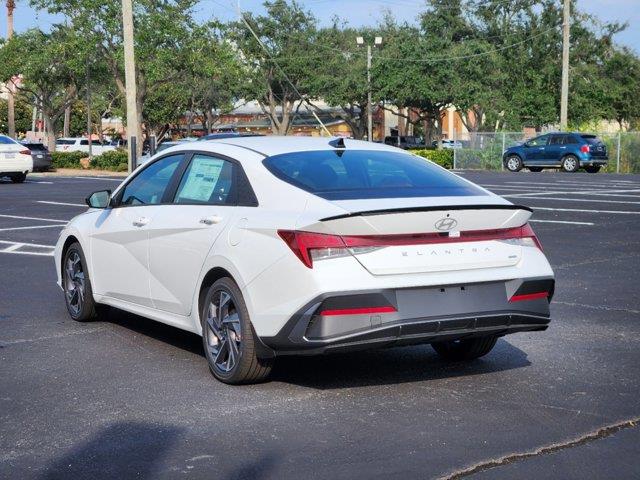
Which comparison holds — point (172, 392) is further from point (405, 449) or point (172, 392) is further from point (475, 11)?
point (475, 11)

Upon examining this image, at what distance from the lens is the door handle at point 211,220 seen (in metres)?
6.80

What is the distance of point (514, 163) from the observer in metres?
44.4

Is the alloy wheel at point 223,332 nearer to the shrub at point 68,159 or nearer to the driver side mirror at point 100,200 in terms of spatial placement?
the driver side mirror at point 100,200

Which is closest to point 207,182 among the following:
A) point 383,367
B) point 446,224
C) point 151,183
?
point 151,183

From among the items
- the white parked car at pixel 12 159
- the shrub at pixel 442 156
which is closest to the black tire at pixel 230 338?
the white parked car at pixel 12 159

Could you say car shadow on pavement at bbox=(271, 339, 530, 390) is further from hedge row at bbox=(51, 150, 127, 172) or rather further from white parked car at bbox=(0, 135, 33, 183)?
hedge row at bbox=(51, 150, 127, 172)

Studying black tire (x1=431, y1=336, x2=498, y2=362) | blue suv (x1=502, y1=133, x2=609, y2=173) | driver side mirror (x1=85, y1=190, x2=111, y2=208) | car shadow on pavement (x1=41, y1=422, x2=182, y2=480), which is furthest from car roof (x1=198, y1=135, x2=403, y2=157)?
blue suv (x1=502, y1=133, x2=609, y2=173)

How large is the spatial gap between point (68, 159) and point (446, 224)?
146ft

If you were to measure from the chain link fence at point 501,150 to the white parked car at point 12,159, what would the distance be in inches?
845

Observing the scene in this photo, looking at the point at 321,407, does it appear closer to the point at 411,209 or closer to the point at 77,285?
the point at 411,209

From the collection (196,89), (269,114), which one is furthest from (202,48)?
(269,114)

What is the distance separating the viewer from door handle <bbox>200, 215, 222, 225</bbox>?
268 inches

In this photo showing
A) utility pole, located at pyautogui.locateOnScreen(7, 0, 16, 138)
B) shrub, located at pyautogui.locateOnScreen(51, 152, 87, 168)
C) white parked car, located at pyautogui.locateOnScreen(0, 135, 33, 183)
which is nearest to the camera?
white parked car, located at pyautogui.locateOnScreen(0, 135, 33, 183)

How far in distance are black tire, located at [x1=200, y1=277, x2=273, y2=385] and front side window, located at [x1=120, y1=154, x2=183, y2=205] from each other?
1313mm
